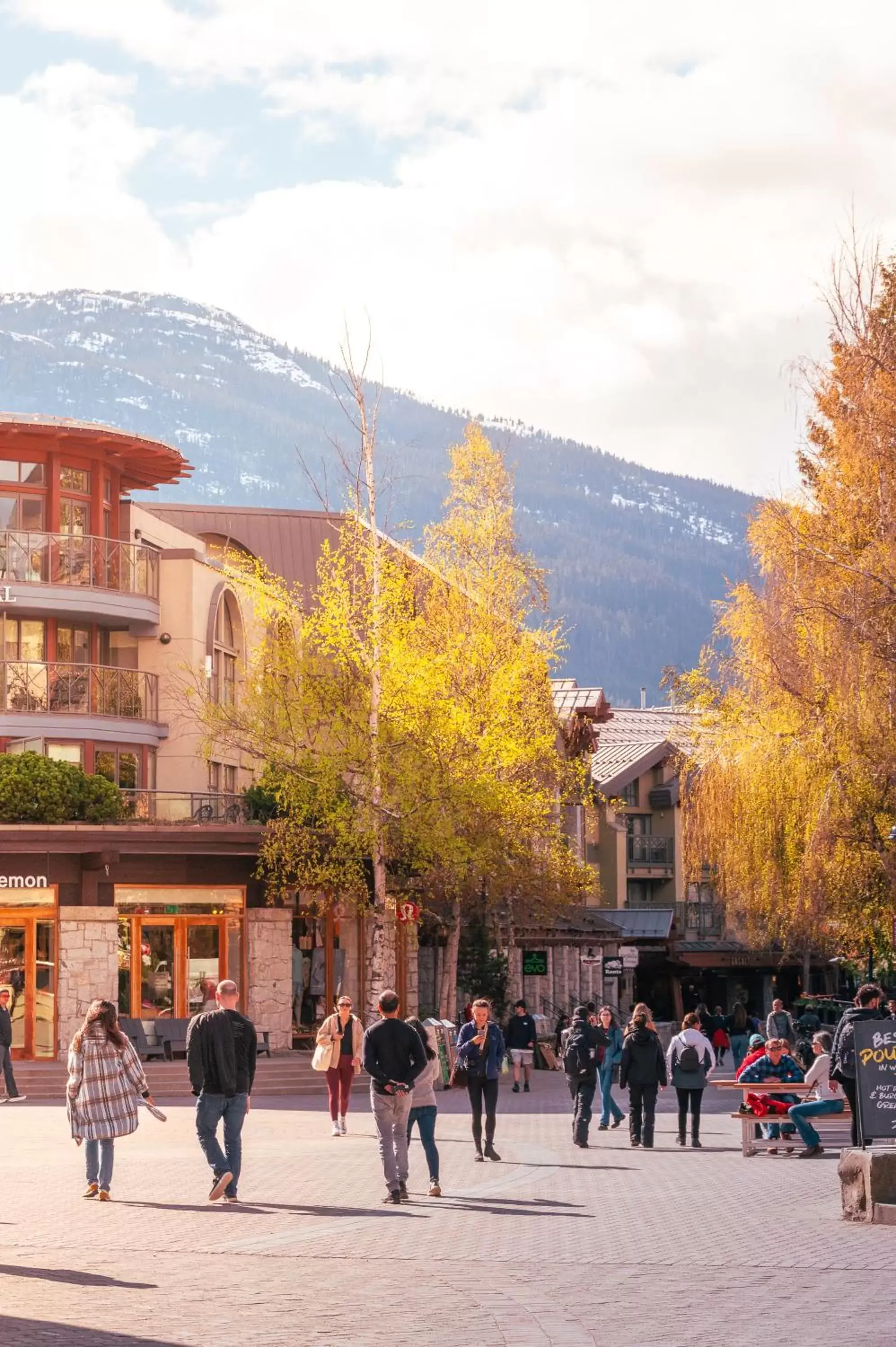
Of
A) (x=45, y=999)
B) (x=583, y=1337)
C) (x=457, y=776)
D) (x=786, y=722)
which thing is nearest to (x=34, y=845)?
(x=45, y=999)

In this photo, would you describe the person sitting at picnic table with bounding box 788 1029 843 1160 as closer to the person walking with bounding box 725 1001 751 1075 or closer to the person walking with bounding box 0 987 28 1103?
the person walking with bounding box 0 987 28 1103

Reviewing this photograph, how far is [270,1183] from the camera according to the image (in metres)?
18.4

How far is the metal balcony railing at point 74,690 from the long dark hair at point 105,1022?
2556cm

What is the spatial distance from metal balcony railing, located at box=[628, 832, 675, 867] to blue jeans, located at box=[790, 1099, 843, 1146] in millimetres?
64121

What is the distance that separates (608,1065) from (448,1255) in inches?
625

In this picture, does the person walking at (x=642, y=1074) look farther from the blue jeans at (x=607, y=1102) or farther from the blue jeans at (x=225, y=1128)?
the blue jeans at (x=225, y=1128)

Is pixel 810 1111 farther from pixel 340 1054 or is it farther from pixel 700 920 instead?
pixel 700 920

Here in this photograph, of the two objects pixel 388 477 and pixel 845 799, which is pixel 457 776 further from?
pixel 845 799

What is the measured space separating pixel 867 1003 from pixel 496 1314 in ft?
35.6

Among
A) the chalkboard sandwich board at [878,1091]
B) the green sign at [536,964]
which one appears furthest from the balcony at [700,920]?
the chalkboard sandwich board at [878,1091]

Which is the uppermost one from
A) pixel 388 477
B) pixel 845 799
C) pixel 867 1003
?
pixel 388 477

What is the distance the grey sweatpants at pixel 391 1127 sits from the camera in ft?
55.2

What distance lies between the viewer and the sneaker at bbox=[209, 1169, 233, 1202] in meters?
16.4

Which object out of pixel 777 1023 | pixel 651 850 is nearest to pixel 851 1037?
pixel 777 1023
